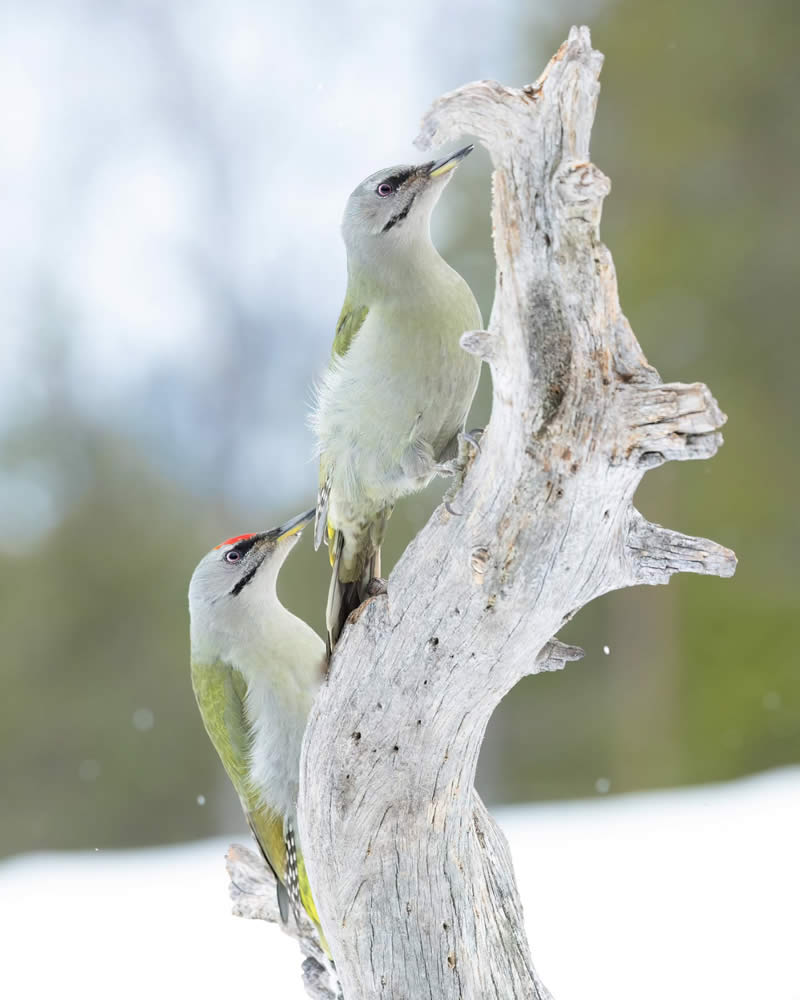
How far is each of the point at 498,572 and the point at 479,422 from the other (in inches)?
168

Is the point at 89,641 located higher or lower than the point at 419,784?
lower

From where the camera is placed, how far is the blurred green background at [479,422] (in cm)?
725

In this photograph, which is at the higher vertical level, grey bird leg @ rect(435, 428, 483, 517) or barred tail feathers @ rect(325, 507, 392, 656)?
grey bird leg @ rect(435, 428, 483, 517)

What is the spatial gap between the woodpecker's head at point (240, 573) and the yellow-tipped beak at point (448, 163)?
3.24 feet

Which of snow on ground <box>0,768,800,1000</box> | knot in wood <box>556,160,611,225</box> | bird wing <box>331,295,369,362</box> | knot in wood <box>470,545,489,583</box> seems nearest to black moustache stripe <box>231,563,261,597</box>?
bird wing <box>331,295,369,362</box>

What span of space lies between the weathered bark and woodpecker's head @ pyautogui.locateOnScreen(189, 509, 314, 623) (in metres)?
0.40

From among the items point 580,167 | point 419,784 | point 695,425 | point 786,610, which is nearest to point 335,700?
point 419,784

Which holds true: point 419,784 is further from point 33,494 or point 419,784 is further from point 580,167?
point 33,494

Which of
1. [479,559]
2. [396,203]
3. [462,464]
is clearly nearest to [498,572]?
[479,559]

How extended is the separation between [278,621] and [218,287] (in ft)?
18.0

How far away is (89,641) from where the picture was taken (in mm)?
7949

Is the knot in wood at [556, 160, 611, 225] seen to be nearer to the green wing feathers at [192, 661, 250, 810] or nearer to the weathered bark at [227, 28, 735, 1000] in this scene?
the weathered bark at [227, 28, 735, 1000]

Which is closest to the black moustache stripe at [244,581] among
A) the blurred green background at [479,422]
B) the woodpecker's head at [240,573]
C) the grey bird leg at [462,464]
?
the woodpecker's head at [240,573]

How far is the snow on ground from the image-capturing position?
424 cm
